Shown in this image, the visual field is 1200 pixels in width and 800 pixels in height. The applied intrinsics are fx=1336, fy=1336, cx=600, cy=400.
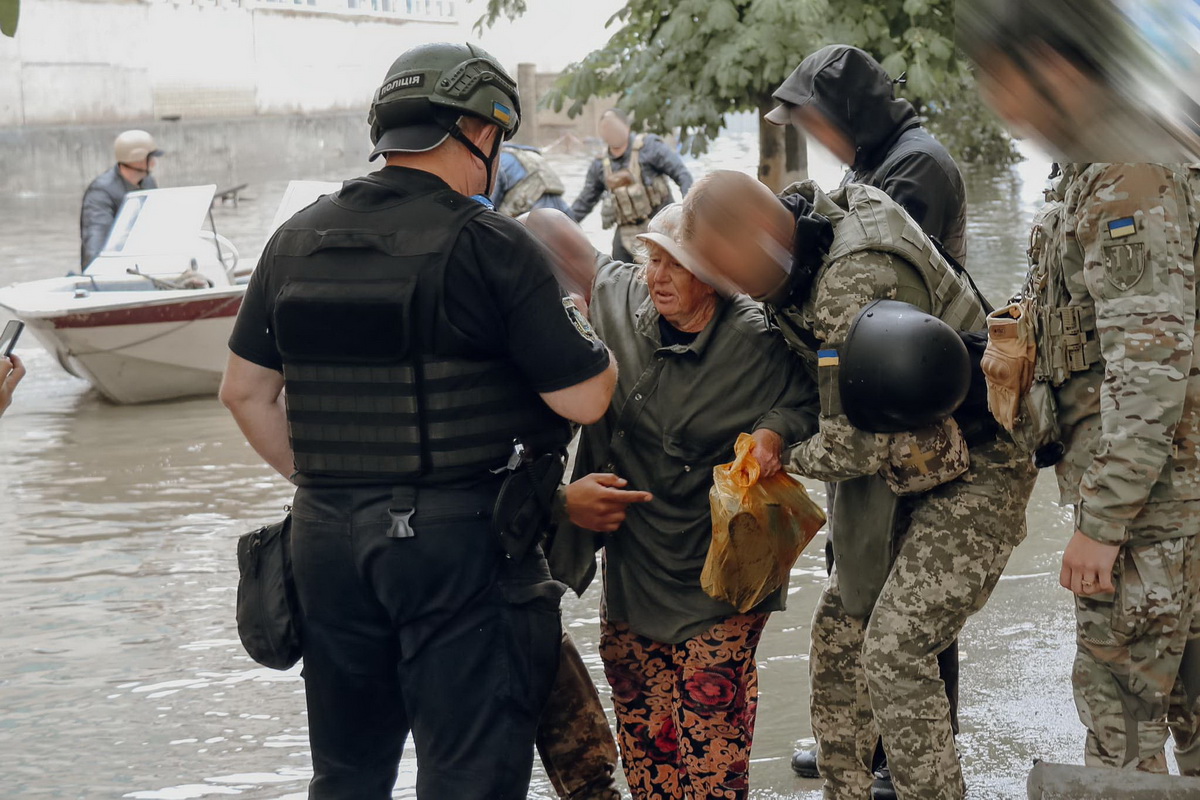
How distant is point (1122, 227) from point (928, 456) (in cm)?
66

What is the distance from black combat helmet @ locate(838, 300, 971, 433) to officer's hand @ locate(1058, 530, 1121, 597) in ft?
1.29

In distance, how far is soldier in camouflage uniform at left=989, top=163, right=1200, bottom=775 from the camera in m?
2.68

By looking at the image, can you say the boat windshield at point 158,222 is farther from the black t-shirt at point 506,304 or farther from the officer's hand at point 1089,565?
the officer's hand at point 1089,565

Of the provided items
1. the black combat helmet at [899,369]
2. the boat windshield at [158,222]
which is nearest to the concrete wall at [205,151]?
the boat windshield at [158,222]

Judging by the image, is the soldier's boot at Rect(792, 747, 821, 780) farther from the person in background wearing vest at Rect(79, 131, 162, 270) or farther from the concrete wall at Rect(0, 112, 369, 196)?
the concrete wall at Rect(0, 112, 369, 196)

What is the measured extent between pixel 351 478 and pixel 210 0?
108 ft

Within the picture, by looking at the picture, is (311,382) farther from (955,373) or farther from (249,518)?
(249,518)

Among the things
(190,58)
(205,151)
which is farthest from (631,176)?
(190,58)

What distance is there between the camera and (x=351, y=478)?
2.71 meters

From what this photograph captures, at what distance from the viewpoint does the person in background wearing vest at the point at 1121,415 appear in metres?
2.68

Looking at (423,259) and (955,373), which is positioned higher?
(423,259)

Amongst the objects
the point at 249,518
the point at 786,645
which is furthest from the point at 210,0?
the point at 786,645

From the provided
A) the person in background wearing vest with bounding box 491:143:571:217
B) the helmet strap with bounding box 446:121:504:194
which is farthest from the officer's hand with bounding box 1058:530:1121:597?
the person in background wearing vest with bounding box 491:143:571:217

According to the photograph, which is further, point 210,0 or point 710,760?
point 210,0
